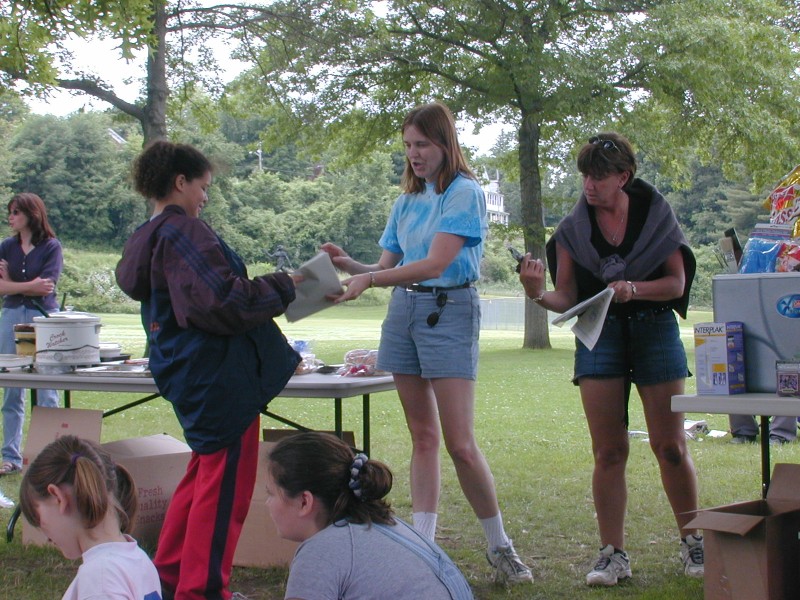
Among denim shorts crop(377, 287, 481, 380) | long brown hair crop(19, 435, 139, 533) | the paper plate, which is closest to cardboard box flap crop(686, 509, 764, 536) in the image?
denim shorts crop(377, 287, 481, 380)

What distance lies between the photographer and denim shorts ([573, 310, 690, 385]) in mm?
3273

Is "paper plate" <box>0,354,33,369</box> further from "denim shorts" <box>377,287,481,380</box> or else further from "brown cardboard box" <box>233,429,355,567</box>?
"denim shorts" <box>377,287,481,380</box>

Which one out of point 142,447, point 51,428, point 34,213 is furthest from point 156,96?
point 142,447

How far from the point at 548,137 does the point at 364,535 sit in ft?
59.0

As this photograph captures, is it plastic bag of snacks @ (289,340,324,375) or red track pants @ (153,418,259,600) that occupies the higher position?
plastic bag of snacks @ (289,340,324,375)

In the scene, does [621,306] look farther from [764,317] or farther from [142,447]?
[142,447]

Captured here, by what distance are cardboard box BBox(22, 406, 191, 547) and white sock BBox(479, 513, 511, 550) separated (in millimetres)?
1423

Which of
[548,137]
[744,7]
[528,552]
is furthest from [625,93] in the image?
[528,552]

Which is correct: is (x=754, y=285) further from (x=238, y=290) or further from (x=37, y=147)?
(x=37, y=147)

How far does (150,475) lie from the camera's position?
400 centimetres

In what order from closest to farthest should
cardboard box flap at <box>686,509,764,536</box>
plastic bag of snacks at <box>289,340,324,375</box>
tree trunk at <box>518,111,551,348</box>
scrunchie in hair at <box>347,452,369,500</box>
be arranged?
scrunchie in hair at <box>347,452,369,500</box>
cardboard box flap at <box>686,509,764,536</box>
plastic bag of snacks at <box>289,340,324,375</box>
tree trunk at <box>518,111,551,348</box>

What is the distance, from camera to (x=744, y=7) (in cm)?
1844

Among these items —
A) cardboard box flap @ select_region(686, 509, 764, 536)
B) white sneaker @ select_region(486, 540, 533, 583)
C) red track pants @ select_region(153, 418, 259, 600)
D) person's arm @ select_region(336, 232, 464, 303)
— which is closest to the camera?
cardboard box flap @ select_region(686, 509, 764, 536)

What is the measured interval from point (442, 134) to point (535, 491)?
2785 millimetres
